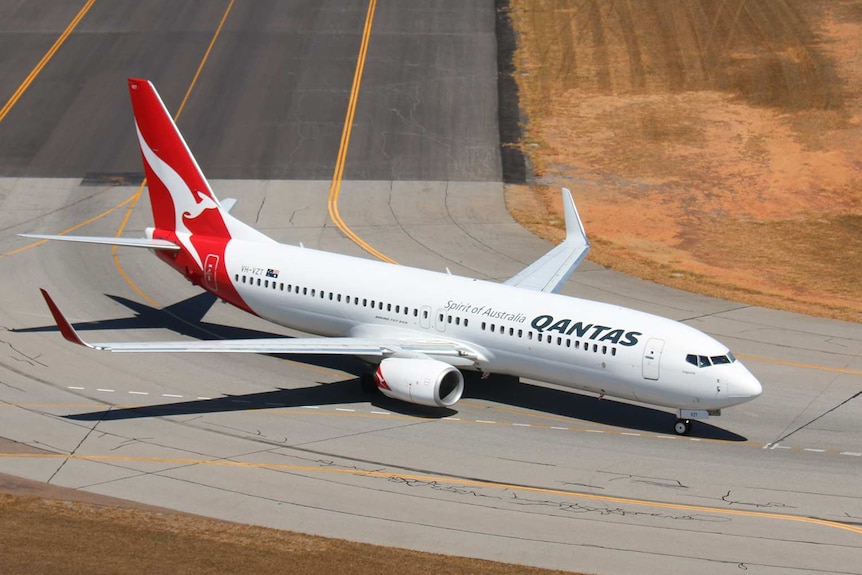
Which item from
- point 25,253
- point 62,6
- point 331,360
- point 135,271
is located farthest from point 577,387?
point 62,6

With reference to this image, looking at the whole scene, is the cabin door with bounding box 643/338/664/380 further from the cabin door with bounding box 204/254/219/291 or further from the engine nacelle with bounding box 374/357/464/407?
the cabin door with bounding box 204/254/219/291

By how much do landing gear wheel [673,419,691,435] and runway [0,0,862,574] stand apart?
344mm

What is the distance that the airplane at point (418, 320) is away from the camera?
43219mm

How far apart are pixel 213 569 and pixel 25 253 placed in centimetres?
3652

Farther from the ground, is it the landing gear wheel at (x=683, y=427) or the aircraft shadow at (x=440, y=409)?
the landing gear wheel at (x=683, y=427)

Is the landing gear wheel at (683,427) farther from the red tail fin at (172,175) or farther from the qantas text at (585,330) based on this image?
the red tail fin at (172,175)

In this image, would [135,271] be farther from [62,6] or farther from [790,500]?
[62,6]

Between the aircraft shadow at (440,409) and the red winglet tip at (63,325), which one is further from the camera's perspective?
the aircraft shadow at (440,409)

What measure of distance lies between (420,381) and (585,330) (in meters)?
6.62

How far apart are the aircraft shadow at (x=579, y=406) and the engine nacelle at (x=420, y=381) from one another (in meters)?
2.96

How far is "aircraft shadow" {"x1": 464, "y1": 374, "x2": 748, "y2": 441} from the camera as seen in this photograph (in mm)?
45312

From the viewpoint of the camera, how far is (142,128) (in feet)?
174

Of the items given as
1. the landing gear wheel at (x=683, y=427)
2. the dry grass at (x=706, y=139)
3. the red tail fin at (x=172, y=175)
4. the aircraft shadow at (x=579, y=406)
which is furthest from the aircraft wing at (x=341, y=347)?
the dry grass at (x=706, y=139)

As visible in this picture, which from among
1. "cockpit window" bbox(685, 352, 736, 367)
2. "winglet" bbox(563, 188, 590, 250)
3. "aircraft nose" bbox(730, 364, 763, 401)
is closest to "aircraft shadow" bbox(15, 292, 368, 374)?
"winglet" bbox(563, 188, 590, 250)
